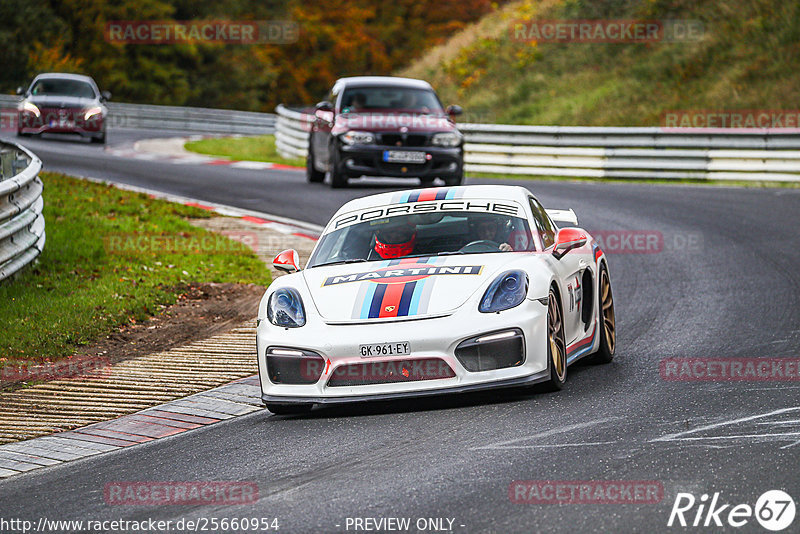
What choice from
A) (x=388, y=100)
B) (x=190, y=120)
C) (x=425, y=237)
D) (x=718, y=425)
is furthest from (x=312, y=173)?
(x=190, y=120)

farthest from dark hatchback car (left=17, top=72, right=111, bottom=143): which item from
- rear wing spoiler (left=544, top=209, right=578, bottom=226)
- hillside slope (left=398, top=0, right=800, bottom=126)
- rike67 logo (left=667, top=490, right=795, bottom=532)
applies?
rike67 logo (left=667, top=490, right=795, bottom=532)

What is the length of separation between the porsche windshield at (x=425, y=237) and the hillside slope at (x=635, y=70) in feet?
63.8

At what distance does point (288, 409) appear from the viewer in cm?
766

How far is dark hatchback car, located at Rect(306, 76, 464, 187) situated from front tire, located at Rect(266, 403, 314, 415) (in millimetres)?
11575

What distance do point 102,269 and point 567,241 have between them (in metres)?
5.97

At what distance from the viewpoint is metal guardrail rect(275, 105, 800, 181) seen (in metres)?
21.7

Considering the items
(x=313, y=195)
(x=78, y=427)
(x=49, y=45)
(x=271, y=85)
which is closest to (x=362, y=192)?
(x=313, y=195)

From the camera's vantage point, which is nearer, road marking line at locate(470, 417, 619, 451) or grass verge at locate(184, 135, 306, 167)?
road marking line at locate(470, 417, 619, 451)

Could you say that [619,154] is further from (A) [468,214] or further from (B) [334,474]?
(B) [334,474]

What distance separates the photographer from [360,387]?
7.17 m

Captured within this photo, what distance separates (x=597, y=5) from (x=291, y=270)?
30.3m

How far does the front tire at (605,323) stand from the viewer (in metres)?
8.70

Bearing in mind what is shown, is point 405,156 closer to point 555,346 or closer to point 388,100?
point 388,100

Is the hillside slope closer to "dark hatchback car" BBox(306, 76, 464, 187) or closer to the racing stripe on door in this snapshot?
"dark hatchback car" BBox(306, 76, 464, 187)
